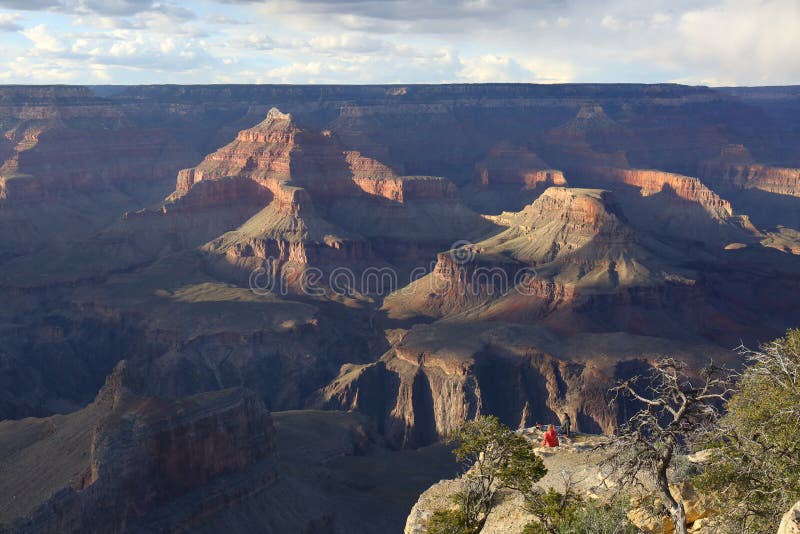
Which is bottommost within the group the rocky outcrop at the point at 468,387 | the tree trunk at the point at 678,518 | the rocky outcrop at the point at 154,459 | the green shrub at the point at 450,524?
the rocky outcrop at the point at 468,387

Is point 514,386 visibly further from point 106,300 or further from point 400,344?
point 106,300

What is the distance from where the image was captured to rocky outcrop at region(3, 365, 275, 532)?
53.6 m

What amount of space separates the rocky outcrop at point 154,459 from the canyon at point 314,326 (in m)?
0.17

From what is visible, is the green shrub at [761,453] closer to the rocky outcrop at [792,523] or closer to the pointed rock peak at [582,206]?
the rocky outcrop at [792,523]

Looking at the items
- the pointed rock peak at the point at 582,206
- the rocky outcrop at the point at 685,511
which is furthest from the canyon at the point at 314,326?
the rocky outcrop at the point at 685,511

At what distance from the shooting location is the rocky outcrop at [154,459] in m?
53.6

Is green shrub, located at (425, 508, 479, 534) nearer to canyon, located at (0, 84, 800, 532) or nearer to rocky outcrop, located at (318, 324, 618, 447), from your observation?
canyon, located at (0, 84, 800, 532)

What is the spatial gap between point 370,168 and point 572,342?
88218 millimetres

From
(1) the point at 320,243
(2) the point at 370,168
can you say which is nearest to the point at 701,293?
(1) the point at 320,243

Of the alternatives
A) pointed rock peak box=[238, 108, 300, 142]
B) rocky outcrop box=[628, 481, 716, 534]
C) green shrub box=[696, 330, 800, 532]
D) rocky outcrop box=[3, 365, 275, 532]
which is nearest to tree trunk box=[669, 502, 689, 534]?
green shrub box=[696, 330, 800, 532]

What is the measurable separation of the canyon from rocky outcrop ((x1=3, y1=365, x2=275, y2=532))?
17 cm

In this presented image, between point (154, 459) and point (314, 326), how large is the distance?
67646mm

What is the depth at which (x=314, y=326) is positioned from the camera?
416 ft

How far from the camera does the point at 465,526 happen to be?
31219 millimetres
